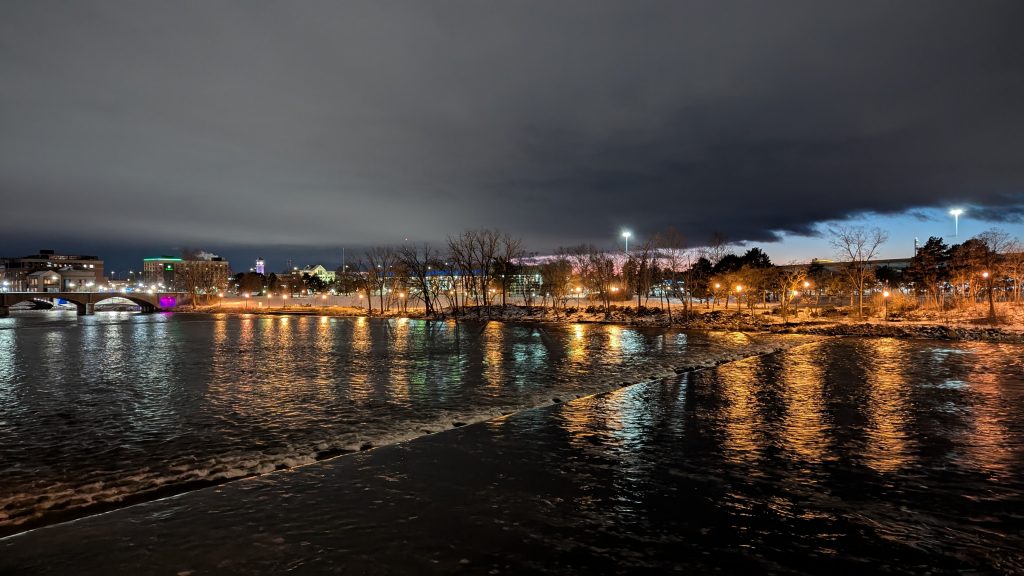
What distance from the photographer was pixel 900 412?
14.5 m

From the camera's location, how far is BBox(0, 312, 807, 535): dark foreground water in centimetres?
962

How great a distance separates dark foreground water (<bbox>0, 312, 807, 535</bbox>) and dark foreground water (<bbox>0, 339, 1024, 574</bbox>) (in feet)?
4.47

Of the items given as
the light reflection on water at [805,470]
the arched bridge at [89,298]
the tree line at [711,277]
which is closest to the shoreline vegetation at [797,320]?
the tree line at [711,277]

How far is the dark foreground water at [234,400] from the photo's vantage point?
9617mm

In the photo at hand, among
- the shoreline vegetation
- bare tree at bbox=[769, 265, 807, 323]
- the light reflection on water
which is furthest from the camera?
bare tree at bbox=[769, 265, 807, 323]

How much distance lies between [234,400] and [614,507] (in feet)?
40.7

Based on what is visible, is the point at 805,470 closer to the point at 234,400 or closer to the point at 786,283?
the point at 234,400

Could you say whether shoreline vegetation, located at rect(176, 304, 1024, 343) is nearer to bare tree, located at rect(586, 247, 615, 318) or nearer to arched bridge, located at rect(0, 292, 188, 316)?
bare tree, located at rect(586, 247, 615, 318)

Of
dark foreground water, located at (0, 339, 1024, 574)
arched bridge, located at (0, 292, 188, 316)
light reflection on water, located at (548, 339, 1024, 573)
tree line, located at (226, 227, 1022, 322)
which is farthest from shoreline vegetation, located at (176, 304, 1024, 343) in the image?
arched bridge, located at (0, 292, 188, 316)

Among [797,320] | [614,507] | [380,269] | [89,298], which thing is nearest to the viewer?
[614,507]

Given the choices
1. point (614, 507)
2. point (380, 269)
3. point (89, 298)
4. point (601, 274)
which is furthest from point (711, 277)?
point (89, 298)

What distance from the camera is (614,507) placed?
798 centimetres

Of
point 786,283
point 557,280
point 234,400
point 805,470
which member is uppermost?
point 557,280

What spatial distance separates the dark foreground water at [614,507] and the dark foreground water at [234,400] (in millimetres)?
1363
